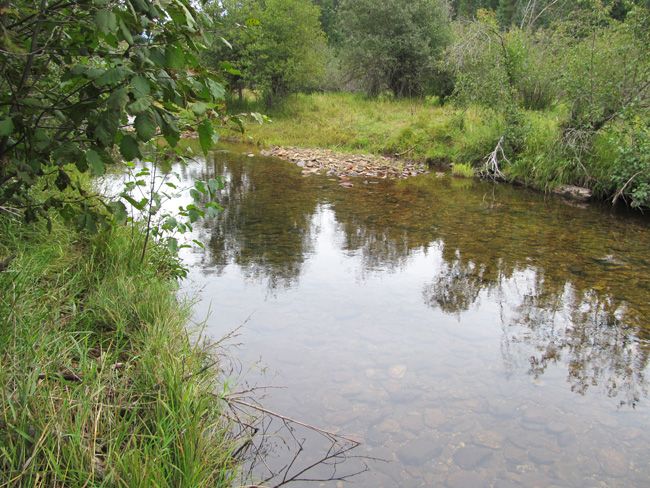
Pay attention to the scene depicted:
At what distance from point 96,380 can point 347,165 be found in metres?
13.6

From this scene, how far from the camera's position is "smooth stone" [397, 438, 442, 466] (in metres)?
3.65

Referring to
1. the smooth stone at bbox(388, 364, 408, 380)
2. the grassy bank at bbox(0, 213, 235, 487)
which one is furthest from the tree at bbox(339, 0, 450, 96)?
the grassy bank at bbox(0, 213, 235, 487)

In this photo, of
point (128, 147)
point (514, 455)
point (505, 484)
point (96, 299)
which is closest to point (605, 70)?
point (514, 455)

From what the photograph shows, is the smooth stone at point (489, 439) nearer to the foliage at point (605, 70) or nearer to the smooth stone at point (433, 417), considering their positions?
the smooth stone at point (433, 417)

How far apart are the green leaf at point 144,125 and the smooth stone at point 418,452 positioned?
2777 mm

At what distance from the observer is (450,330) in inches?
230

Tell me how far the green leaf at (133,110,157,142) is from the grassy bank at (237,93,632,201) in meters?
11.1

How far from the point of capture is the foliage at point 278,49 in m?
24.3

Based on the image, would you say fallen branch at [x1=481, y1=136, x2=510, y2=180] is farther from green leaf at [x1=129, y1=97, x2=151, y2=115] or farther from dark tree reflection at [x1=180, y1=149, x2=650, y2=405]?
green leaf at [x1=129, y1=97, x2=151, y2=115]

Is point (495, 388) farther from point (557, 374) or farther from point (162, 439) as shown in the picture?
point (162, 439)

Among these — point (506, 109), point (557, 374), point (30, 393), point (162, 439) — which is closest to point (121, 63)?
point (30, 393)

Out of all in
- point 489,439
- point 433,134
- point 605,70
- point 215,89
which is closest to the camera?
point 215,89

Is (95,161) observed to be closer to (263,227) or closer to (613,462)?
(613,462)

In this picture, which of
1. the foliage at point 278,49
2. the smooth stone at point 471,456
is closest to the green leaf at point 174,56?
the smooth stone at point 471,456
